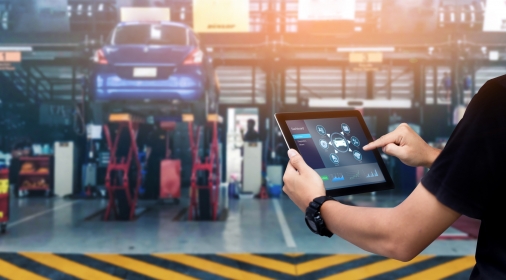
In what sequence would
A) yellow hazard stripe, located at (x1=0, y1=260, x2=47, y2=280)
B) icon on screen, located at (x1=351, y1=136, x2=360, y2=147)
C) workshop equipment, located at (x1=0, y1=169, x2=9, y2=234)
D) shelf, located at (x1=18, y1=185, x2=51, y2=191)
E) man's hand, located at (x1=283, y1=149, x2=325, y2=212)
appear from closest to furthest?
1. man's hand, located at (x1=283, y1=149, x2=325, y2=212)
2. icon on screen, located at (x1=351, y1=136, x2=360, y2=147)
3. yellow hazard stripe, located at (x1=0, y1=260, x2=47, y2=280)
4. workshop equipment, located at (x1=0, y1=169, x2=9, y2=234)
5. shelf, located at (x1=18, y1=185, x2=51, y2=191)

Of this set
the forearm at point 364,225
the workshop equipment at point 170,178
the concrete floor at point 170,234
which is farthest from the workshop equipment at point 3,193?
the forearm at point 364,225

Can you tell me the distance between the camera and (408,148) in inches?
47.6

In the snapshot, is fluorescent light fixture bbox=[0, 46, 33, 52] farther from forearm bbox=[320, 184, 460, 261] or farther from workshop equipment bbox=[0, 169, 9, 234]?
forearm bbox=[320, 184, 460, 261]

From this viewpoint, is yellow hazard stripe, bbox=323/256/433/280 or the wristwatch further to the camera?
yellow hazard stripe, bbox=323/256/433/280

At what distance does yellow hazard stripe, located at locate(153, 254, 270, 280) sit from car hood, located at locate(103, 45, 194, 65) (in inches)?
117

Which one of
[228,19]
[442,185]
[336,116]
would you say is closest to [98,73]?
[228,19]

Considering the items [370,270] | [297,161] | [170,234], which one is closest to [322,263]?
[370,270]

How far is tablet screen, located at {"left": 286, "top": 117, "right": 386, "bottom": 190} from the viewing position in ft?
3.68

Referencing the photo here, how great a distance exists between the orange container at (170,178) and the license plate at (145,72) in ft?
4.89

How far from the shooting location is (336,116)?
4.10 feet

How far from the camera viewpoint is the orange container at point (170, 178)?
22.1 ft

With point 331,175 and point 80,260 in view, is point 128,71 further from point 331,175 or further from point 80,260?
point 331,175

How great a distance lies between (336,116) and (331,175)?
0.70ft

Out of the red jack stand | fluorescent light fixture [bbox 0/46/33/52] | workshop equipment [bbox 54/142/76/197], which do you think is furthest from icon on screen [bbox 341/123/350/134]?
workshop equipment [bbox 54/142/76/197]
